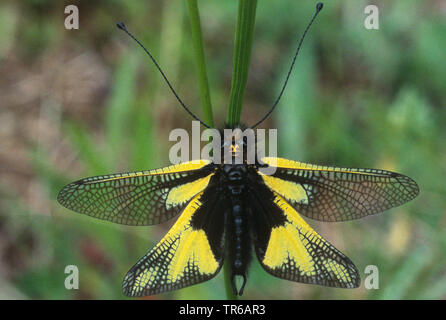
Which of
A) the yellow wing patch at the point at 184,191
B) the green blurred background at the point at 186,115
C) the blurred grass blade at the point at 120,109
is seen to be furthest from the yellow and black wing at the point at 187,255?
the blurred grass blade at the point at 120,109

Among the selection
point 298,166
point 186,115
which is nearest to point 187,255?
point 298,166

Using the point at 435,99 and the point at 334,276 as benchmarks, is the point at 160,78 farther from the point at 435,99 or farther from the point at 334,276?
the point at 334,276

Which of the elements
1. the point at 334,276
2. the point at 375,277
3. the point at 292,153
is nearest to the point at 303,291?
the point at 375,277

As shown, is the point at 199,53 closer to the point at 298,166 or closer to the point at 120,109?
the point at 298,166

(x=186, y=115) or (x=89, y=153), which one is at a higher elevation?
(x=186, y=115)

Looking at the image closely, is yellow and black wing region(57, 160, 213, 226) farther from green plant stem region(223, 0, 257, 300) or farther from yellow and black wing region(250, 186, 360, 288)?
green plant stem region(223, 0, 257, 300)

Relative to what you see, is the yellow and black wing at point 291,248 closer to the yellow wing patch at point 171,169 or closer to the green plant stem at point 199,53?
the yellow wing patch at point 171,169
